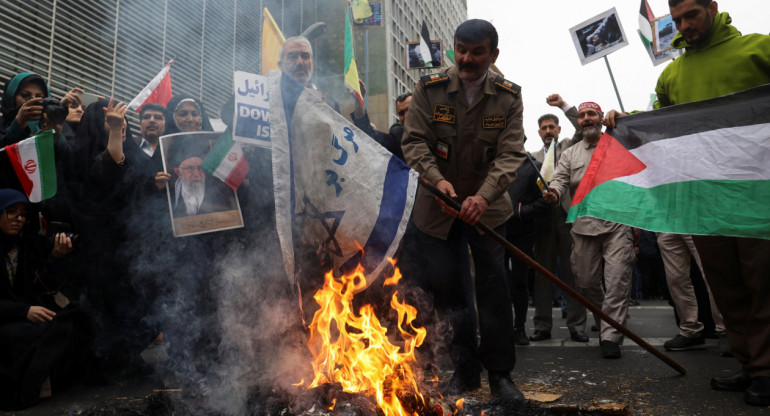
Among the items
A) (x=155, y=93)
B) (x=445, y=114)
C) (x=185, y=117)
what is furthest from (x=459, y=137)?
(x=155, y=93)

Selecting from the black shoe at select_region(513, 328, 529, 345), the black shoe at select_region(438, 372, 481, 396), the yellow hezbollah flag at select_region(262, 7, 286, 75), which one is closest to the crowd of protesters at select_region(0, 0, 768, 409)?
the black shoe at select_region(513, 328, 529, 345)

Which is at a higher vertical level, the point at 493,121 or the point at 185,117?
the point at 185,117

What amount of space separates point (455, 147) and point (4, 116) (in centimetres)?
374

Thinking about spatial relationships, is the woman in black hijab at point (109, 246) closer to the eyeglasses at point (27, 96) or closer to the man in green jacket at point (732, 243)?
the eyeglasses at point (27, 96)

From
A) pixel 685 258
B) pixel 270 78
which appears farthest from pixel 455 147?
pixel 685 258

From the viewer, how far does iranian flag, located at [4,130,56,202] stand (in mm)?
3859

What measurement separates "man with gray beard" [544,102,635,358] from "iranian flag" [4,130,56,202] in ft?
14.1

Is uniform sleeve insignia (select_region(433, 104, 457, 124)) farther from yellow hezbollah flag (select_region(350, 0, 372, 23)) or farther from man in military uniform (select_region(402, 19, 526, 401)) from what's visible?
yellow hezbollah flag (select_region(350, 0, 372, 23))

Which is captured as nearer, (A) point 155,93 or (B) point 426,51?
(A) point 155,93

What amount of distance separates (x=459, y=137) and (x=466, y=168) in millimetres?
209

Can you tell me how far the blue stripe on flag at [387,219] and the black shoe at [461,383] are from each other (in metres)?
0.96

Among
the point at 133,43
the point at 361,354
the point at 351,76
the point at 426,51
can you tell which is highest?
the point at 426,51

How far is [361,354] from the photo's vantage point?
2779 mm

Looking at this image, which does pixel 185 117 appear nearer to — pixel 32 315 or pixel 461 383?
pixel 32 315
